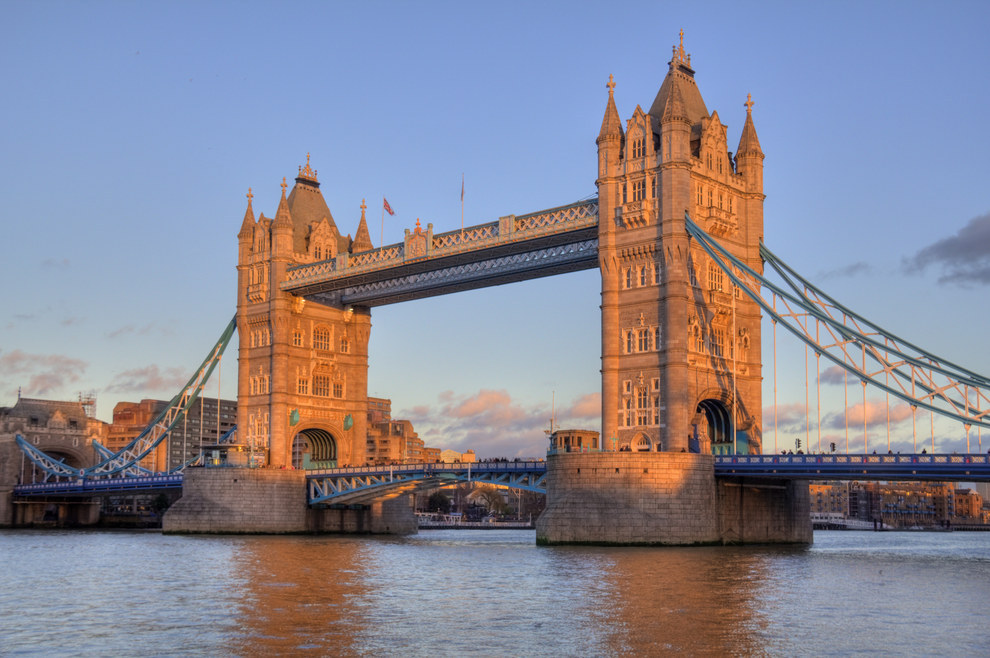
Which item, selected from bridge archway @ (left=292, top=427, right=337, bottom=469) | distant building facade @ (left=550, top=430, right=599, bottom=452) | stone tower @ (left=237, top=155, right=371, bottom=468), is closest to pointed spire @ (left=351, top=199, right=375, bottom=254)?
stone tower @ (left=237, top=155, right=371, bottom=468)

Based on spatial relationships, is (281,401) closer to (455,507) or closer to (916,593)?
(916,593)

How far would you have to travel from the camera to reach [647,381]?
62875 millimetres

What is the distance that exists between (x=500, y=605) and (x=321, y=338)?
55217 millimetres

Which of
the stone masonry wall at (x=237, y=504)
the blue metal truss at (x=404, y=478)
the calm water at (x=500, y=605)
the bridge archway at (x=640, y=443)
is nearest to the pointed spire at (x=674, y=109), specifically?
the bridge archway at (x=640, y=443)

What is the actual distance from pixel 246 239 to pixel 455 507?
116m

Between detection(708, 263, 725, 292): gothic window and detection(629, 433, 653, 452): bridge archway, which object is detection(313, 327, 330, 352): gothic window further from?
detection(708, 263, 725, 292): gothic window

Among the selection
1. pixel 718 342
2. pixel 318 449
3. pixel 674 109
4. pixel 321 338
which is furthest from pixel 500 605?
pixel 318 449

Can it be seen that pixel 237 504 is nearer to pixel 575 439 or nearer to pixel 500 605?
pixel 575 439

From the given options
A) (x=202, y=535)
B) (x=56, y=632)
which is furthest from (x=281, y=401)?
(x=56, y=632)

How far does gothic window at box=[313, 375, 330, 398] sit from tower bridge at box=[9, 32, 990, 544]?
805 millimetres

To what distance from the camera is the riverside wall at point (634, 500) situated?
5688cm

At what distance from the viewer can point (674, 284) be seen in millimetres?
61625

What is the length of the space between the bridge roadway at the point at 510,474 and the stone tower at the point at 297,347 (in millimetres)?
5327

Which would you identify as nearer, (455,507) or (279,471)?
(279,471)
